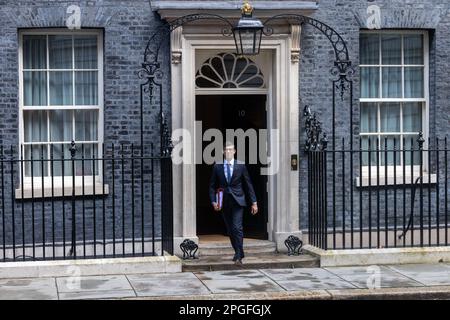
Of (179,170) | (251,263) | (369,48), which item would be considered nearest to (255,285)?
(251,263)

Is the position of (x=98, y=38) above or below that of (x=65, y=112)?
above

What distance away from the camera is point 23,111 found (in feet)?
45.1

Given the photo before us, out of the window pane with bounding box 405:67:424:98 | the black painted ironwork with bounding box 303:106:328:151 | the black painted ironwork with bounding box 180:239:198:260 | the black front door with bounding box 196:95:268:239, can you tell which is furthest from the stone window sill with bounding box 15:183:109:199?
the window pane with bounding box 405:67:424:98

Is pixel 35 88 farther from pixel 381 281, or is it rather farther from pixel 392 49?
pixel 381 281

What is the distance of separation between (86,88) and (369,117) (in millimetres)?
4486

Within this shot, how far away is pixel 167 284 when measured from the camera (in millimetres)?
11844

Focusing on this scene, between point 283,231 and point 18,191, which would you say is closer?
point 18,191

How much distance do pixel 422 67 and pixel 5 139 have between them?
663 cm

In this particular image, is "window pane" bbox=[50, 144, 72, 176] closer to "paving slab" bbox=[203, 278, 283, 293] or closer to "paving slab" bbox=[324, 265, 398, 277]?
"paving slab" bbox=[203, 278, 283, 293]

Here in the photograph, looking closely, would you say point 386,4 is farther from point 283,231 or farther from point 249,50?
point 283,231

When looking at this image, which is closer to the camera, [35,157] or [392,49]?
[35,157]

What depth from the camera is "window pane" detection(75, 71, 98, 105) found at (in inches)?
549

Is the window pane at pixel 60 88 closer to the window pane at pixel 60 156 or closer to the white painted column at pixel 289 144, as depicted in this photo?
the window pane at pixel 60 156
